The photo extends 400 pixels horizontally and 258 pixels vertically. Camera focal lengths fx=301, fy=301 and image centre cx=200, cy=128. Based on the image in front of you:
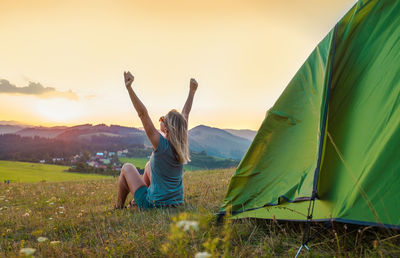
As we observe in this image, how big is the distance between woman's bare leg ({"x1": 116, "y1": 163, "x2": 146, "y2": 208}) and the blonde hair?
93 centimetres

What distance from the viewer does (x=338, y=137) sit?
310cm

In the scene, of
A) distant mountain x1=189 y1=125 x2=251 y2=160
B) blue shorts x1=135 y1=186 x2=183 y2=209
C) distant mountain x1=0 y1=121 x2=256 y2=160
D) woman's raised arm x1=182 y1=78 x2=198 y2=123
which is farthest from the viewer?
distant mountain x1=189 y1=125 x2=251 y2=160

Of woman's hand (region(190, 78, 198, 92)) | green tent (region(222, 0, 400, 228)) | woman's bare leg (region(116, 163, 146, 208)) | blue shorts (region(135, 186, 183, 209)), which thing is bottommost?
blue shorts (region(135, 186, 183, 209))

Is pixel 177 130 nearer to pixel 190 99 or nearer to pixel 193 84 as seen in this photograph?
pixel 190 99

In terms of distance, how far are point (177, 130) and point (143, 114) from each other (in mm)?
656

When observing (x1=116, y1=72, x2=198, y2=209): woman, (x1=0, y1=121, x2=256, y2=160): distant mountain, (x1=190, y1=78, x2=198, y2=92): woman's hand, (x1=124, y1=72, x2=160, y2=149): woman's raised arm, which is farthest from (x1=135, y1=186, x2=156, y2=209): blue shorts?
(x1=0, y1=121, x2=256, y2=160): distant mountain

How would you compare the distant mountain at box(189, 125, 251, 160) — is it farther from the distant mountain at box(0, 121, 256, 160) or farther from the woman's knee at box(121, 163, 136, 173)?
the woman's knee at box(121, 163, 136, 173)

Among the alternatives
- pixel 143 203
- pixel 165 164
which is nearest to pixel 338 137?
pixel 165 164

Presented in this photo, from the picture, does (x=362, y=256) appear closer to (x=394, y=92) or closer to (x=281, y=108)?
(x=394, y=92)

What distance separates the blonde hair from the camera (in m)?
4.71

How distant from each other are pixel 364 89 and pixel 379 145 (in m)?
0.64

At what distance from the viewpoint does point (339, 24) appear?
339 cm

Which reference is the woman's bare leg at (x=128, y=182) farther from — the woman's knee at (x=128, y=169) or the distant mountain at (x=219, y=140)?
the distant mountain at (x=219, y=140)

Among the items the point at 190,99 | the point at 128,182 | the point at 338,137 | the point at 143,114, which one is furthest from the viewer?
the point at 190,99
